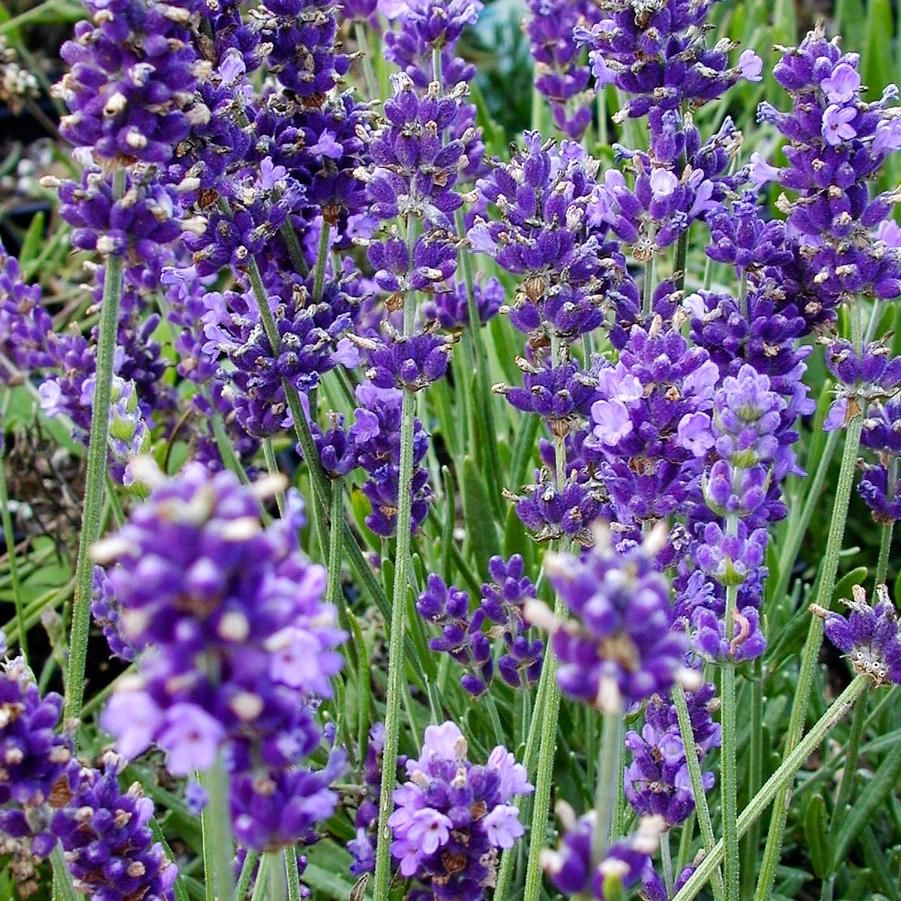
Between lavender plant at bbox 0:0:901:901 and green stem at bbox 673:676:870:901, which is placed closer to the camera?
lavender plant at bbox 0:0:901:901

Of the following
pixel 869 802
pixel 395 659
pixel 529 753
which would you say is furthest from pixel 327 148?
pixel 869 802

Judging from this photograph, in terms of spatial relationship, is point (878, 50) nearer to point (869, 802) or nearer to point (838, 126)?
point (838, 126)

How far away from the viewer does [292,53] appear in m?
1.45

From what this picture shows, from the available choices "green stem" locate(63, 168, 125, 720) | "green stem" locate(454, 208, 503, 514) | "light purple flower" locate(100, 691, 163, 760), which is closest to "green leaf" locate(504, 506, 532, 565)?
"green stem" locate(454, 208, 503, 514)

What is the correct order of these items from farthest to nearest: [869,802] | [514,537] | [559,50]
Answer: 1. [559,50]
2. [514,537]
3. [869,802]

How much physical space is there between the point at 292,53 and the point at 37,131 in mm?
3051

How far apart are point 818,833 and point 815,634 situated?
1.18 ft

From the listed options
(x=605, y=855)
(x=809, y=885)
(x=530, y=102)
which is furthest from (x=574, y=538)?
(x=530, y=102)

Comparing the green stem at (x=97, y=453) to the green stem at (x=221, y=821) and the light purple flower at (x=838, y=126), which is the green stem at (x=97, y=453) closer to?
the green stem at (x=221, y=821)

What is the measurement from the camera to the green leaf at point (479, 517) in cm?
186

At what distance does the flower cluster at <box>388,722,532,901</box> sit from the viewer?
1.14 m

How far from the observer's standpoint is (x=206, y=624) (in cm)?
68

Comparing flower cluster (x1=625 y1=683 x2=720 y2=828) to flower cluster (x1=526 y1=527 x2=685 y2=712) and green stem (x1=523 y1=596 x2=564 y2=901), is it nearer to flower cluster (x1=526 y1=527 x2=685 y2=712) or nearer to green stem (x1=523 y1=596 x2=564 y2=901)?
green stem (x1=523 y1=596 x2=564 y2=901)

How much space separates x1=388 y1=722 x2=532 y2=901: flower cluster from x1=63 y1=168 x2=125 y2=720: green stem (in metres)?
0.34
